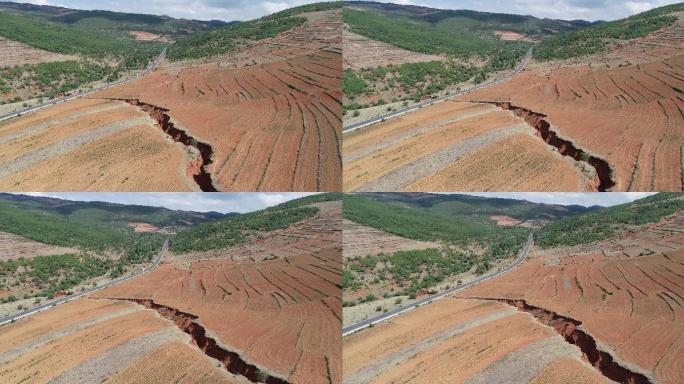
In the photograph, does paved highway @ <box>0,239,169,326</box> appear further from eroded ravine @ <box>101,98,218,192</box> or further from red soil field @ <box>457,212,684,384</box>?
red soil field @ <box>457,212,684,384</box>

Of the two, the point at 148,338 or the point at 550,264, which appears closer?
the point at 148,338

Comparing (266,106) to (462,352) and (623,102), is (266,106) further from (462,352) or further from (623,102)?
(623,102)

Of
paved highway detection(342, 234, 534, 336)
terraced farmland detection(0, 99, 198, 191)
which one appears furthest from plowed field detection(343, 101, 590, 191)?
terraced farmland detection(0, 99, 198, 191)

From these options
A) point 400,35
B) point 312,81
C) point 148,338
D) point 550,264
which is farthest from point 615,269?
Result: point 400,35

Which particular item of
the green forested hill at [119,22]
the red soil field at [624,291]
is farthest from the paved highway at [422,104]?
the green forested hill at [119,22]

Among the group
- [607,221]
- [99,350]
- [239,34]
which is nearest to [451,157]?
[607,221]

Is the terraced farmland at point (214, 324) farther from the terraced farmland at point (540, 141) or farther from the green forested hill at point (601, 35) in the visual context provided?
the green forested hill at point (601, 35)

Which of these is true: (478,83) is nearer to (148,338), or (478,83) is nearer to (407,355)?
(407,355)
